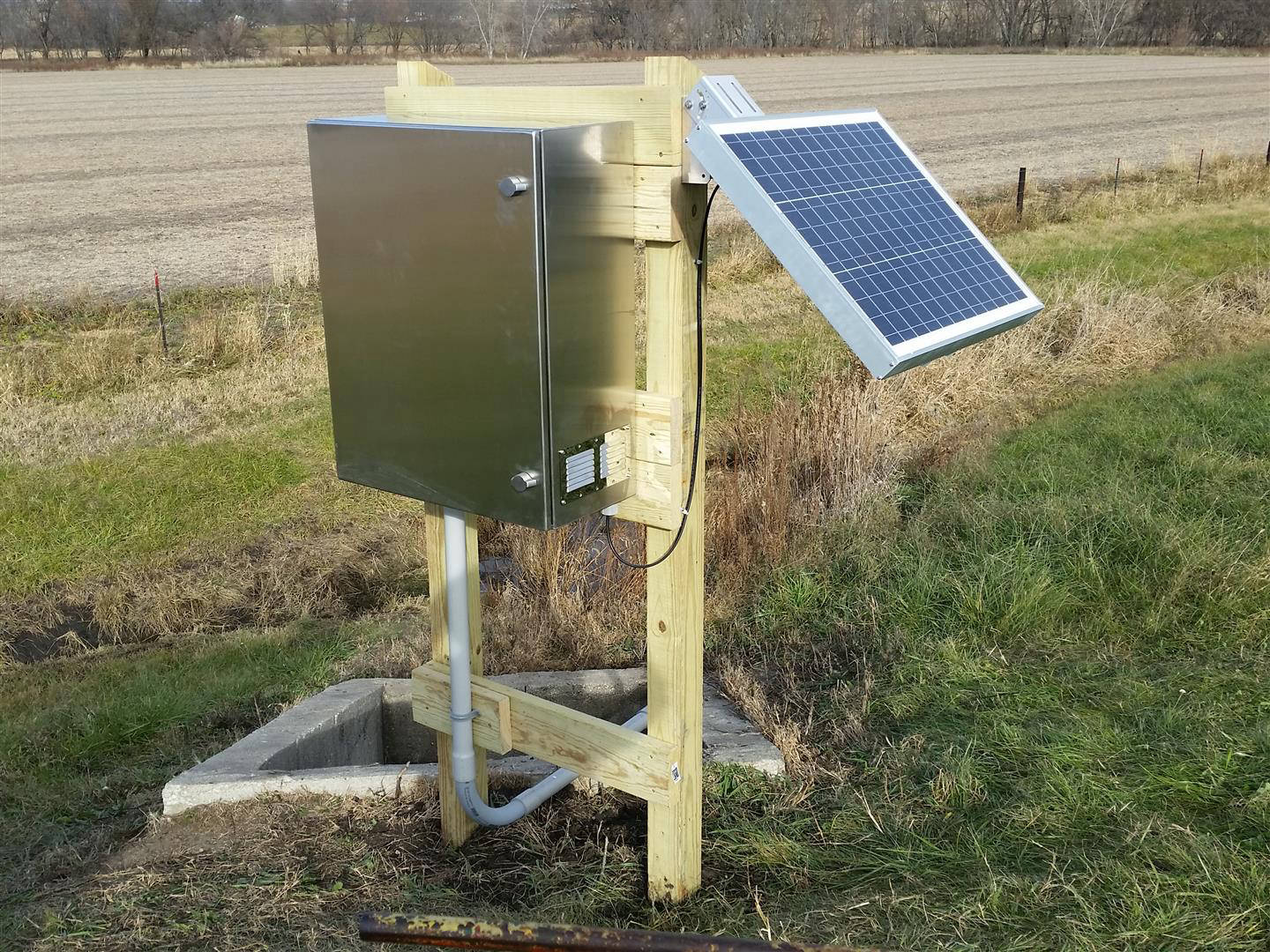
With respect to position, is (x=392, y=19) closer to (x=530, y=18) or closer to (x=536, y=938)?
(x=530, y=18)

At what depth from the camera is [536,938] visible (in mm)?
1482

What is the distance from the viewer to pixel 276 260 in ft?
42.9

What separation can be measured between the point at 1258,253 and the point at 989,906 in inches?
476

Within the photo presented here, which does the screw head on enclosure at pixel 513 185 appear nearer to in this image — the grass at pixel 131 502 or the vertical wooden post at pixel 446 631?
the vertical wooden post at pixel 446 631

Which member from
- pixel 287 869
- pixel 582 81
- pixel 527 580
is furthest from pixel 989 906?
pixel 582 81

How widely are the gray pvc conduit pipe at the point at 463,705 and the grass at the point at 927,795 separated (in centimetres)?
21

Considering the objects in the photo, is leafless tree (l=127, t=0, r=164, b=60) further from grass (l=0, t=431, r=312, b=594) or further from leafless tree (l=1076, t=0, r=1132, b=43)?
grass (l=0, t=431, r=312, b=594)

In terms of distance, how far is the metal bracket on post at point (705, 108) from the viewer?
2652mm

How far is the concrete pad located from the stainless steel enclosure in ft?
3.76

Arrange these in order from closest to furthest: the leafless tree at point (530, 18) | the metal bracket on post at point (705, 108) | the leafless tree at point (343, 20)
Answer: the metal bracket on post at point (705, 108) < the leafless tree at point (530, 18) < the leafless tree at point (343, 20)

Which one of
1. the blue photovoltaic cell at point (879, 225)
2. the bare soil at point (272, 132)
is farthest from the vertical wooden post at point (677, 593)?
the bare soil at point (272, 132)

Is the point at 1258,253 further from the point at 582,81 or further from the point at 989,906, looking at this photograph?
the point at 582,81

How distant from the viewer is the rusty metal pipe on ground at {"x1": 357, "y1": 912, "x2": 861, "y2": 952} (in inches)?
56.3

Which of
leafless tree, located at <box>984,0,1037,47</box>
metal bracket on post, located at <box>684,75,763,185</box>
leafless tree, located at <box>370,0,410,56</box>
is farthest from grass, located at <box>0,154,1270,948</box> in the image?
leafless tree, located at <box>370,0,410,56</box>
